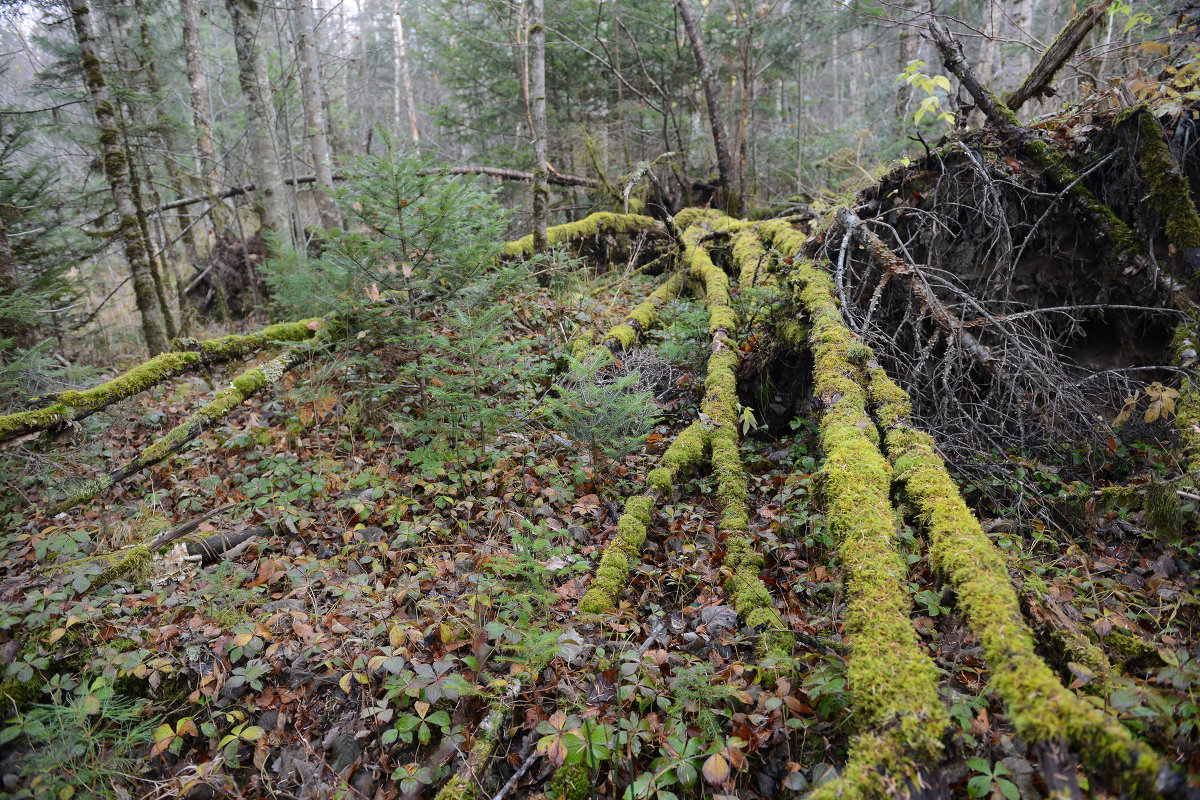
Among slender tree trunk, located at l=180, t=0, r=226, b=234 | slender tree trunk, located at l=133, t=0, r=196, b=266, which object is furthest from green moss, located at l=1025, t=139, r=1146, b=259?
slender tree trunk, located at l=180, t=0, r=226, b=234

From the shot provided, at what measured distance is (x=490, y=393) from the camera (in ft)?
18.9

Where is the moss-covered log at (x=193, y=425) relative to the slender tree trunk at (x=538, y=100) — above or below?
below

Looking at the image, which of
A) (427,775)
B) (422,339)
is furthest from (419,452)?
(427,775)

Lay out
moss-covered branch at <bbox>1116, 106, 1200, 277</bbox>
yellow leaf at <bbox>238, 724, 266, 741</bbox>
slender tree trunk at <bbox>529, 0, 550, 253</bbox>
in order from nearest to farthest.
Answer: yellow leaf at <bbox>238, 724, 266, 741</bbox>, moss-covered branch at <bbox>1116, 106, 1200, 277</bbox>, slender tree trunk at <bbox>529, 0, 550, 253</bbox>

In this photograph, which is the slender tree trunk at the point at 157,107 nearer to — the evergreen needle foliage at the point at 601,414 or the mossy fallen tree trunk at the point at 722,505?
the evergreen needle foliage at the point at 601,414

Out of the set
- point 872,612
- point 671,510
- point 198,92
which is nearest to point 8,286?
point 671,510

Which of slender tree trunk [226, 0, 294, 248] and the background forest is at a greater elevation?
slender tree trunk [226, 0, 294, 248]

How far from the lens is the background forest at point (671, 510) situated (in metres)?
2.25

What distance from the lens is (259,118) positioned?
946 centimetres

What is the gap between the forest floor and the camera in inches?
91.0

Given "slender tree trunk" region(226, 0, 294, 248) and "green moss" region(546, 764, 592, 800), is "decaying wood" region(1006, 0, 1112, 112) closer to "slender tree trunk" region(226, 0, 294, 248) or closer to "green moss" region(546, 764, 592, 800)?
"green moss" region(546, 764, 592, 800)

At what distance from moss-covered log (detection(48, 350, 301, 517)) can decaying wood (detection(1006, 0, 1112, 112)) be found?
27.3 feet

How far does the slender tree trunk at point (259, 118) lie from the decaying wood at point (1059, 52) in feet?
36.2

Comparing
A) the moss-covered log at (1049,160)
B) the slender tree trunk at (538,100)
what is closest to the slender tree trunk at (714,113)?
the slender tree trunk at (538,100)
